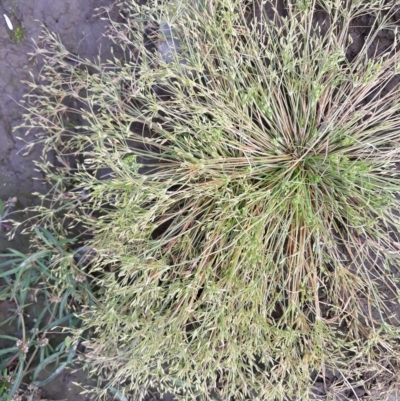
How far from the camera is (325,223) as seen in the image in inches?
53.7

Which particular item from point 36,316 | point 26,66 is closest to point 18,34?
point 26,66

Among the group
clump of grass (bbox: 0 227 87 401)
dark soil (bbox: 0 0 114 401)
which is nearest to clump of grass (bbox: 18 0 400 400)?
clump of grass (bbox: 0 227 87 401)

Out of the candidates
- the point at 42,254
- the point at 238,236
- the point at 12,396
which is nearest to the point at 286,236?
the point at 238,236

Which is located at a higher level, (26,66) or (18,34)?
(18,34)

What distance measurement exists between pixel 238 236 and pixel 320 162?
0.36 meters

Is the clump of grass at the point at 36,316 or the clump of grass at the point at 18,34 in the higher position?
the clump of grass at the point at 18,34

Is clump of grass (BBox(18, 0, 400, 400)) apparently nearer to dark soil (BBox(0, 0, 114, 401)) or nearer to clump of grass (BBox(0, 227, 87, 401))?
clump of grass (BBox(0, 227, 87, 401))

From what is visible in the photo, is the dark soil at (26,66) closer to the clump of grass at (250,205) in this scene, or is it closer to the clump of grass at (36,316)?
the clump of grass at (36,316)

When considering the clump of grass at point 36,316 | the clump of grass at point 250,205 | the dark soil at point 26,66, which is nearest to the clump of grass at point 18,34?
the dark soil at point 26,66

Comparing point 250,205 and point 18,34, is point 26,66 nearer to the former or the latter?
point 18,34

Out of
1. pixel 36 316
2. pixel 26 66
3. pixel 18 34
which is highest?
pixel 18 34

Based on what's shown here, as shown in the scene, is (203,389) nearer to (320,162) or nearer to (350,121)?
(320,162)

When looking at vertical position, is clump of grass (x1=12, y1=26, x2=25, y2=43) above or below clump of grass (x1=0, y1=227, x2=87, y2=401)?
above

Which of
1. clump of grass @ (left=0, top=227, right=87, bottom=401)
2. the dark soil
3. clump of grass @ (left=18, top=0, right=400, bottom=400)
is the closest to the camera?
clump of grass @ (left=18, top=0, right=400, bottom=400)
